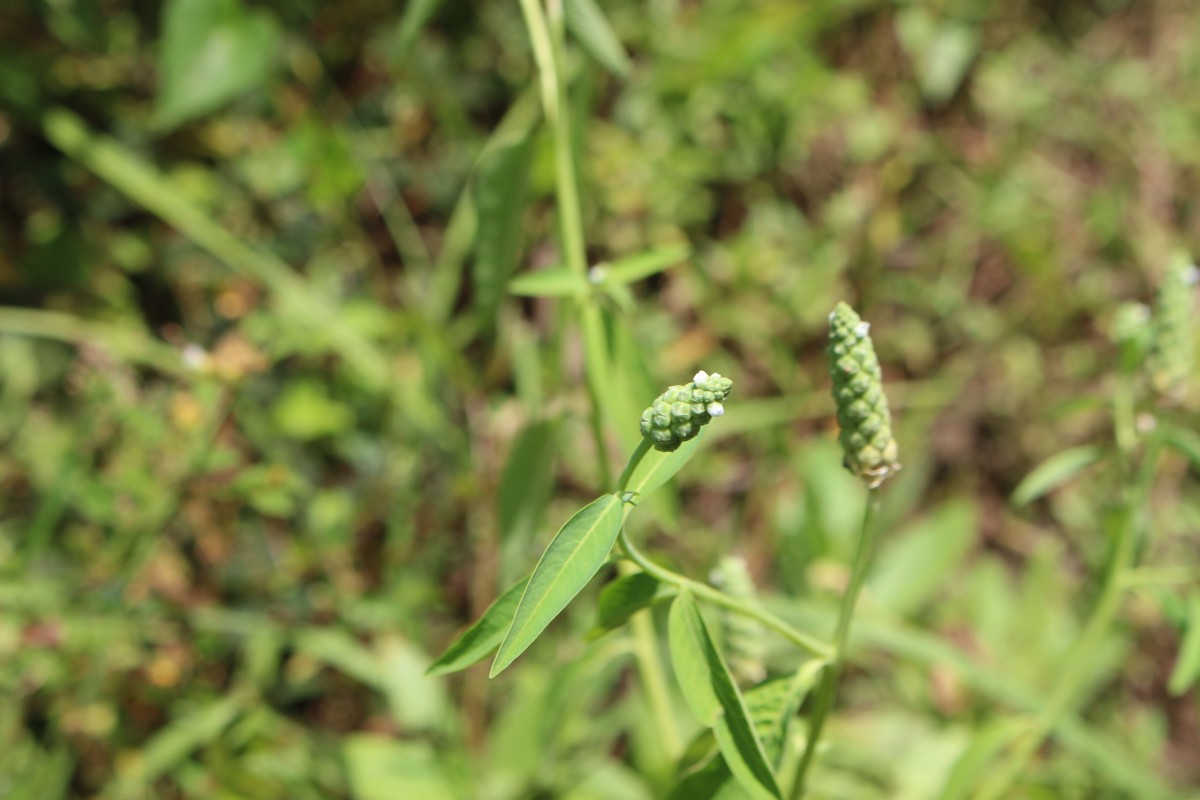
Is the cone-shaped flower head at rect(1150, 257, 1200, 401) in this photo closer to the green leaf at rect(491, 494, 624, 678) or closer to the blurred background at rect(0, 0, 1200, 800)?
the blurred background at rect(0, 0, 1200, 800)

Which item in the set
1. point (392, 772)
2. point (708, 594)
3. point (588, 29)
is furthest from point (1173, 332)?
point (392, 772)

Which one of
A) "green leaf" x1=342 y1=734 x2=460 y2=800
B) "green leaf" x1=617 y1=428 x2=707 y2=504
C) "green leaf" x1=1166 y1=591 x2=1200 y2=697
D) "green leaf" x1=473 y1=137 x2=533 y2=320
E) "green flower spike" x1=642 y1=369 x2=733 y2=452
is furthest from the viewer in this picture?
"green leaf" x1=342 y1=734 x2=460 y2=800

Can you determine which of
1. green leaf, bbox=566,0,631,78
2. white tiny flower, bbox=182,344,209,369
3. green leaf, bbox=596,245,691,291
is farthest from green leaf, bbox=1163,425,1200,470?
white tiny flower, bbox=182,344,209,369

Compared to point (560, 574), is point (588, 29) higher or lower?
higher

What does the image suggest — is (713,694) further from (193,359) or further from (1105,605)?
(193,359)

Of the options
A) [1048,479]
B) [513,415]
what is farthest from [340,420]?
[1048,479]

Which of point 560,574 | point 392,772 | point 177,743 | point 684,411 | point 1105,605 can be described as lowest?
point 392,772

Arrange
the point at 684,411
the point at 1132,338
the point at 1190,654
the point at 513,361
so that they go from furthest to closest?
the point at 513,361, the point at 1132,338, the point at 1190,654, the point at 684,411
